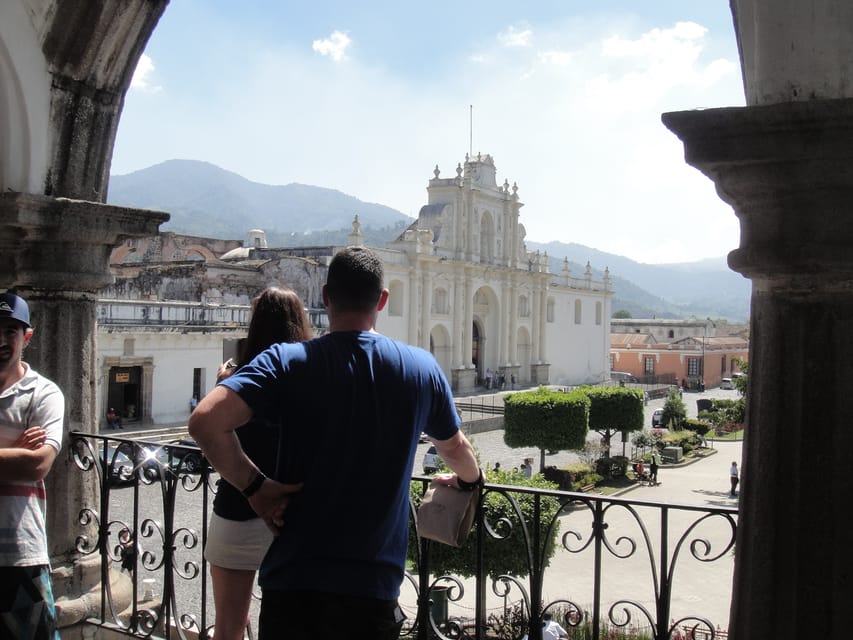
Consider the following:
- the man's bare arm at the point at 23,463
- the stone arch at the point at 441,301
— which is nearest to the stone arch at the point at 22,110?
the man's bare arm at the point at 23,463

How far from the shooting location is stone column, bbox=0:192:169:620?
3.76m

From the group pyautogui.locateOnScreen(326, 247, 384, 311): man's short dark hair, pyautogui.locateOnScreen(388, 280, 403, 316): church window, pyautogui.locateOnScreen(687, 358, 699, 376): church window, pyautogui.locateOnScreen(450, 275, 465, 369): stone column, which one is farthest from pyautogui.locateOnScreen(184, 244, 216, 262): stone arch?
pyautogui.locateOnScreen(326, 247, 384, 311): man's short dark hair

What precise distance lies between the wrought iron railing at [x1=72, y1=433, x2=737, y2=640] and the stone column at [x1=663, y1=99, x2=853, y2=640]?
39 centimetres

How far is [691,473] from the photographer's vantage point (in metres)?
21.9

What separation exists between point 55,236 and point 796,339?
3275 millimetres

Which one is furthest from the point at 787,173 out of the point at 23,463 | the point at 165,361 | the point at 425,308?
the point at 425,308

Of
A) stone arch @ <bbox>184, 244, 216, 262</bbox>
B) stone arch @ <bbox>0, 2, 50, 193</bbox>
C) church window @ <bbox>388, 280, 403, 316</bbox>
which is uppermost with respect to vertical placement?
stone arch @ <bbox>184, 244, 216, 262</bbox>

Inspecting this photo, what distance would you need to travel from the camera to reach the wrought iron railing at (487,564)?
9.42ft

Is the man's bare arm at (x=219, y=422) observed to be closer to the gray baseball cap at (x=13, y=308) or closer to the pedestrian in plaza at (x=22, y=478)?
the pedestrian in plaza at (x=22, y=478)

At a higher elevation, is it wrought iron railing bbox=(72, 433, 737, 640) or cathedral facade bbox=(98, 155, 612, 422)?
cathedral facade bbox=(98, 155, 612, 422)

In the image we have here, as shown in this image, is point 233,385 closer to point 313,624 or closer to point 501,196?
point 313,624

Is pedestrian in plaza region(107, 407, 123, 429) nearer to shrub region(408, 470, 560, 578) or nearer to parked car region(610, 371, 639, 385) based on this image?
shrub region(408, 470, 560, 578)

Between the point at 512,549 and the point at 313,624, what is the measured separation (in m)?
7.70

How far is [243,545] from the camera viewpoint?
2.44m
